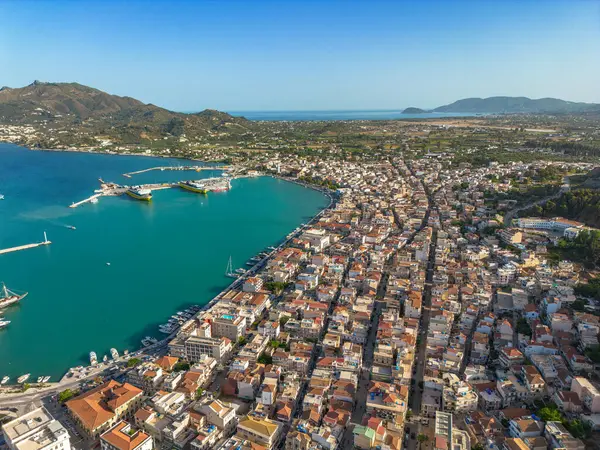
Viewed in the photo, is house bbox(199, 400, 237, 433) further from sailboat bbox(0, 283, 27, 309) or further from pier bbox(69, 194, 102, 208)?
pier bbox(69, 194, 102, 208)

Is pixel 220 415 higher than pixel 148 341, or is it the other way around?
pixel 220 415

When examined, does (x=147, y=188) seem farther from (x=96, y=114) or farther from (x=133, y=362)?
(x=96, y=114)

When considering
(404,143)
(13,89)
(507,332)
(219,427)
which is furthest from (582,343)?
(13,89)

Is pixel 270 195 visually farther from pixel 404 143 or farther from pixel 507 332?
pixel 404 143

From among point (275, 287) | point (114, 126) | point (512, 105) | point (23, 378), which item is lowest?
point (23, 378)

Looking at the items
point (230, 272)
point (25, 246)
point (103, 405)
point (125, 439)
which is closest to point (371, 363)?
point (125, 439)

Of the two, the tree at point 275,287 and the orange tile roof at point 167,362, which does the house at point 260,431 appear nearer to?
the orange tile roof at point 167,362
